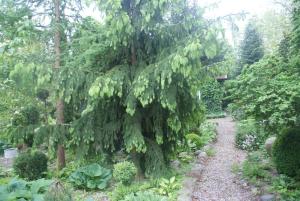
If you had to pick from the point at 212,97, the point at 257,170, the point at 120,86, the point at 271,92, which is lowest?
the point at 257,170

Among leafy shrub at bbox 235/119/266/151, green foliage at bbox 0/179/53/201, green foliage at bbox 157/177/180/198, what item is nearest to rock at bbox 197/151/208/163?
leafy shrub at bbox 235/119/266/151

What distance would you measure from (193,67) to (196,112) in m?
1.96

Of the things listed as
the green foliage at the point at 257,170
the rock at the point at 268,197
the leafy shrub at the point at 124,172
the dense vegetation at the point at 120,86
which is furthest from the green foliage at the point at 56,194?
the green foliage at the point at 257,170

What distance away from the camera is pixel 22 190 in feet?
18.8

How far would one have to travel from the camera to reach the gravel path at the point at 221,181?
673 centimetres

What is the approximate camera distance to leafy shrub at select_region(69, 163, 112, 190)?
6957 millimetres

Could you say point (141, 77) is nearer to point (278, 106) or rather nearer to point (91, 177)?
point (91, 177)

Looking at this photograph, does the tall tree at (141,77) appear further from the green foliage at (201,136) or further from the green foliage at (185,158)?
the green foliage at (201,136)

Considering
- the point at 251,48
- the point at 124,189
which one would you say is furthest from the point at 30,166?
the point at 251,48

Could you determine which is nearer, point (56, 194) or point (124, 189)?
point (56, 194)

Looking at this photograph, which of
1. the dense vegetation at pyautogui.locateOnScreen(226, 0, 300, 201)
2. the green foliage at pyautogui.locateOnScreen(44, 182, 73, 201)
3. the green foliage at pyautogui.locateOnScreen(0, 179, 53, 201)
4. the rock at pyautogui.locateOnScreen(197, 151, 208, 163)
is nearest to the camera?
the green foliage at pyautogui.locateOnScreen(44, 182, 73, 201)

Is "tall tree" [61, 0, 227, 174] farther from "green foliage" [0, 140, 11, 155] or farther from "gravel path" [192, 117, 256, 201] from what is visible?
"green foliage" [0, 140, 11, 155]

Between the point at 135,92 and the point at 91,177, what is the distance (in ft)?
7.11

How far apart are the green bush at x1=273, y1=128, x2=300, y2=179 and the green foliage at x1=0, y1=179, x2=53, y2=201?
4.89m
